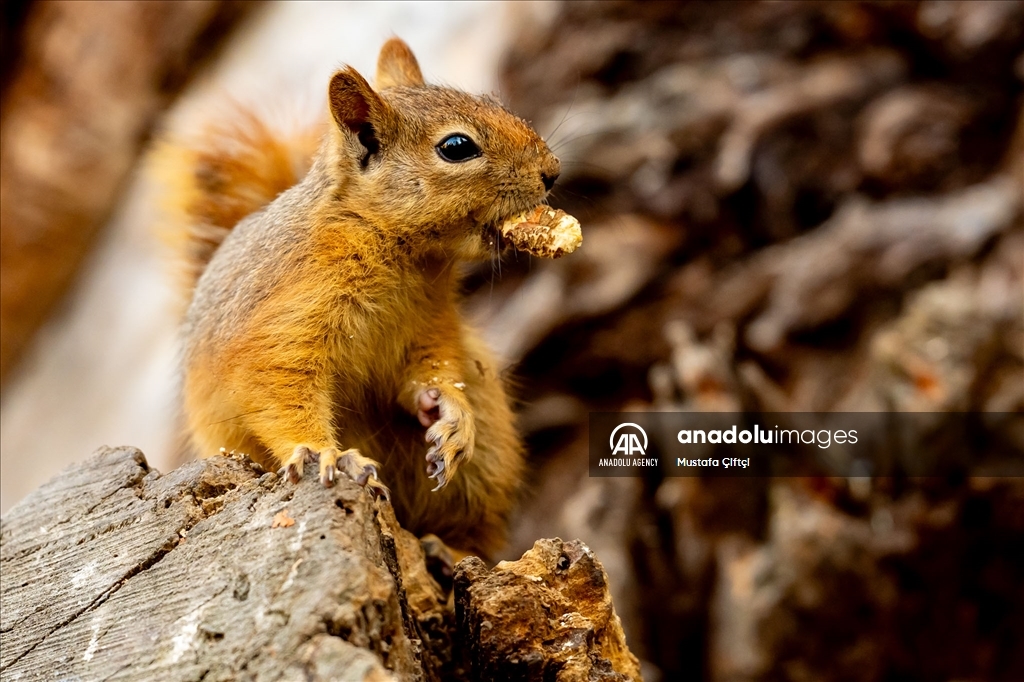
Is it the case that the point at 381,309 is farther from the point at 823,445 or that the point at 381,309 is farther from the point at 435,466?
the point at 823,445

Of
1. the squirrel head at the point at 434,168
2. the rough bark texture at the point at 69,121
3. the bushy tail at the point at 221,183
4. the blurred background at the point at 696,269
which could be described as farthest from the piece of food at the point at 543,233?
the rough bark texture at the point at 69,121

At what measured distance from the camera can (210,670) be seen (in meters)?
1.22

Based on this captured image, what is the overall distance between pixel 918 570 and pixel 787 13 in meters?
2.44

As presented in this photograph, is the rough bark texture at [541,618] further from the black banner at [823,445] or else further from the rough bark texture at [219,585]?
the black banner at [823,445]

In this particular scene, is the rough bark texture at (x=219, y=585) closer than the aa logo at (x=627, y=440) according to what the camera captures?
Yes

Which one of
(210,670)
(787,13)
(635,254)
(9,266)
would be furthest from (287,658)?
(9,266)

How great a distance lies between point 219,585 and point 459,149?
99 cm

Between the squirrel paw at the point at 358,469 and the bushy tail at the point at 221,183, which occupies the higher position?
the bushy tail at the point at 221,183

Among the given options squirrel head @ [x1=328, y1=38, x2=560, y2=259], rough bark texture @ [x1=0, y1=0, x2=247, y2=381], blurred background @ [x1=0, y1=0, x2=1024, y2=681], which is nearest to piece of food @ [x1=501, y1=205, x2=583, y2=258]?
squirrel head @ [x1=328, y1=38, x2=560, y2=259]

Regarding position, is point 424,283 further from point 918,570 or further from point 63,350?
point 63,350

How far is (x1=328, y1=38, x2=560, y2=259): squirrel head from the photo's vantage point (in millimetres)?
1920

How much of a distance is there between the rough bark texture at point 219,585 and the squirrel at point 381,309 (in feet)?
0.68

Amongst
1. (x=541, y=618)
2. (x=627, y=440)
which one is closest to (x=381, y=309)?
(x=541, y=618)

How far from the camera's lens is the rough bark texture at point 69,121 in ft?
16.1
